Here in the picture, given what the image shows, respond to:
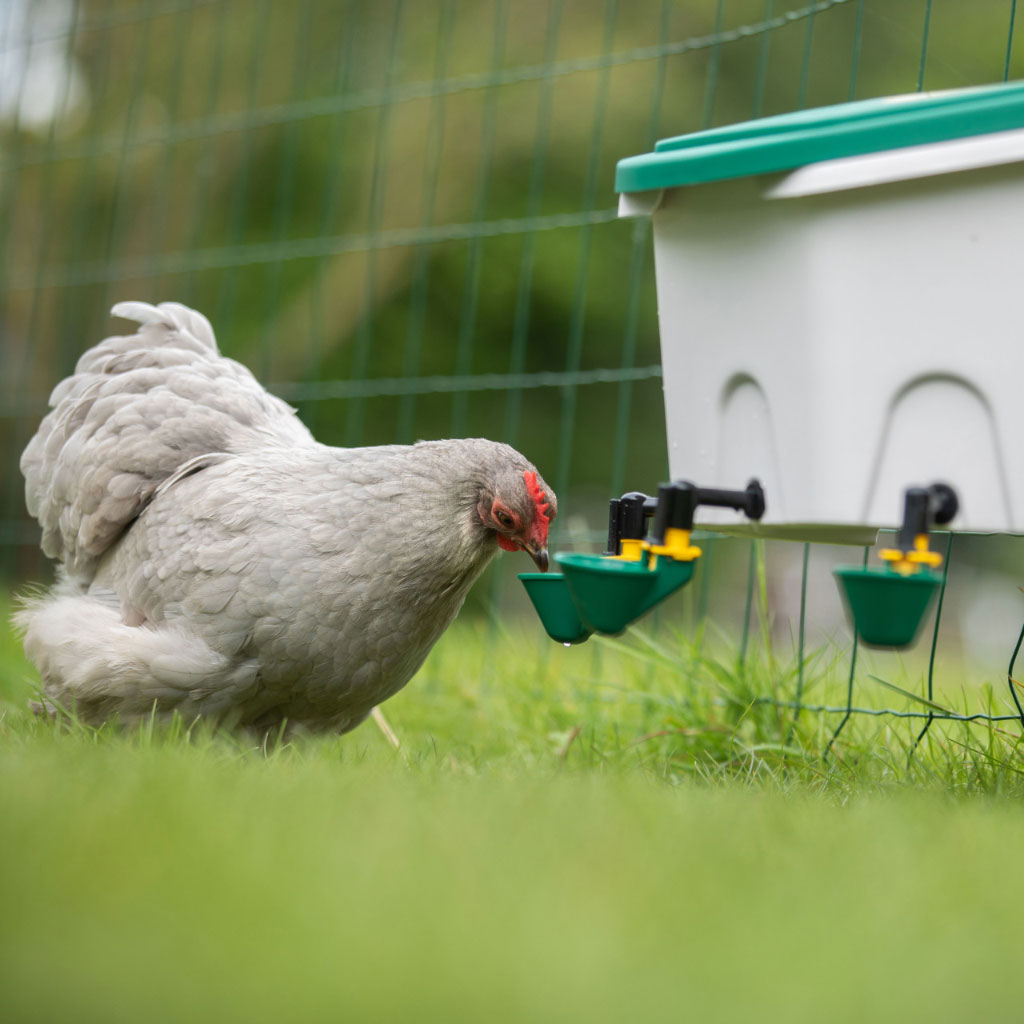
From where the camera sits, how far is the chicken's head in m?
2.30

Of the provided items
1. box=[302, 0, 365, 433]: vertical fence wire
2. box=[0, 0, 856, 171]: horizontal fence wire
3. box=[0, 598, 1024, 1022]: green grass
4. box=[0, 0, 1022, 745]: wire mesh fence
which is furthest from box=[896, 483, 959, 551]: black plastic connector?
box=[0, 0, 1022, 745]: wire mesh fence

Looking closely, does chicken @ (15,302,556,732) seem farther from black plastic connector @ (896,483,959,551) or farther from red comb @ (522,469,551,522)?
black plastic connector @ (896,483,959,551)

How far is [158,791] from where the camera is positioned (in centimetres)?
160

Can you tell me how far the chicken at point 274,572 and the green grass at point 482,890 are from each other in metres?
0.16

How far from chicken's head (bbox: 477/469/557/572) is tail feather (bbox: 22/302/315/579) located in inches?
26.0

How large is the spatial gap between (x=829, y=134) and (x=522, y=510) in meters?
0.88

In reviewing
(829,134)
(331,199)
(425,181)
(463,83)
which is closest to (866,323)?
(829,134)

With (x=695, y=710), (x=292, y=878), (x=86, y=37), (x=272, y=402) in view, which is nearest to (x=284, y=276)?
(x=86, y=37)

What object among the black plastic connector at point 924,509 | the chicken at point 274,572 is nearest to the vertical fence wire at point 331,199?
the chicken at point 274,572

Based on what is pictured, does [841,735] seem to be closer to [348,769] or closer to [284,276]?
[348,769]

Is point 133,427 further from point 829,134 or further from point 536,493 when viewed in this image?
point 829,134

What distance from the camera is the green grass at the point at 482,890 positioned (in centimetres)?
108

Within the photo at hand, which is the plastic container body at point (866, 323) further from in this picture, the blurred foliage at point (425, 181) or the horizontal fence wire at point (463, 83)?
the blurred foliage at point (425, 181)

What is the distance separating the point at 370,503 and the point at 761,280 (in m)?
0.88
